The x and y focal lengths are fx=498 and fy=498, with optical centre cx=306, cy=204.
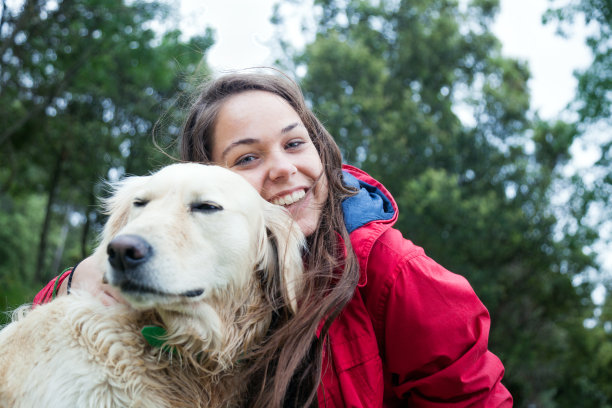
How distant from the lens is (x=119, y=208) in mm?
2584

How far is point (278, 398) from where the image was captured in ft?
6.91

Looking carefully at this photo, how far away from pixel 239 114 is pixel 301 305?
3.58 ft

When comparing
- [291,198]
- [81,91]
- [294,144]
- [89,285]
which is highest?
[294,144]

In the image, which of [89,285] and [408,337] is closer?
[408,337]

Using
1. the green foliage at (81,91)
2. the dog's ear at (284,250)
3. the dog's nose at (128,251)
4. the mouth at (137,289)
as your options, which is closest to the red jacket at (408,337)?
the dog's ear at (284,250)

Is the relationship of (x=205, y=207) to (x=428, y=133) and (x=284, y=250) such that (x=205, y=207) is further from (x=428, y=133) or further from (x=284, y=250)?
(x=428, y=133)

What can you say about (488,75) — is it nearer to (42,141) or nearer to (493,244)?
(493,244)

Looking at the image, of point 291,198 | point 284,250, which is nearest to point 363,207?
point 291,198

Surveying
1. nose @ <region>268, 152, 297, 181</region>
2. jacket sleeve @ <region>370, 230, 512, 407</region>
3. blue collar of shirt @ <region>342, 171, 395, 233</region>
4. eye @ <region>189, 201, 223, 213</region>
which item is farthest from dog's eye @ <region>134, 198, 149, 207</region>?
jacket sleeve @ <region>370, 230, 512, 407</region>

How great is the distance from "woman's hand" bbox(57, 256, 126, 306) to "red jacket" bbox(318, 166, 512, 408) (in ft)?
3.48

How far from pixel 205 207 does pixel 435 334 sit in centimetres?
119

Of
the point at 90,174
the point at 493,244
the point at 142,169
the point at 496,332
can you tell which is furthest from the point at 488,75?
the point at 90,174

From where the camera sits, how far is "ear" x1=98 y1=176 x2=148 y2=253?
2.53m

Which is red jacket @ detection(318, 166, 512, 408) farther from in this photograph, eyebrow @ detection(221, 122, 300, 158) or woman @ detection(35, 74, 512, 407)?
eyebrow @ detection(221, 122, 300, 158)
